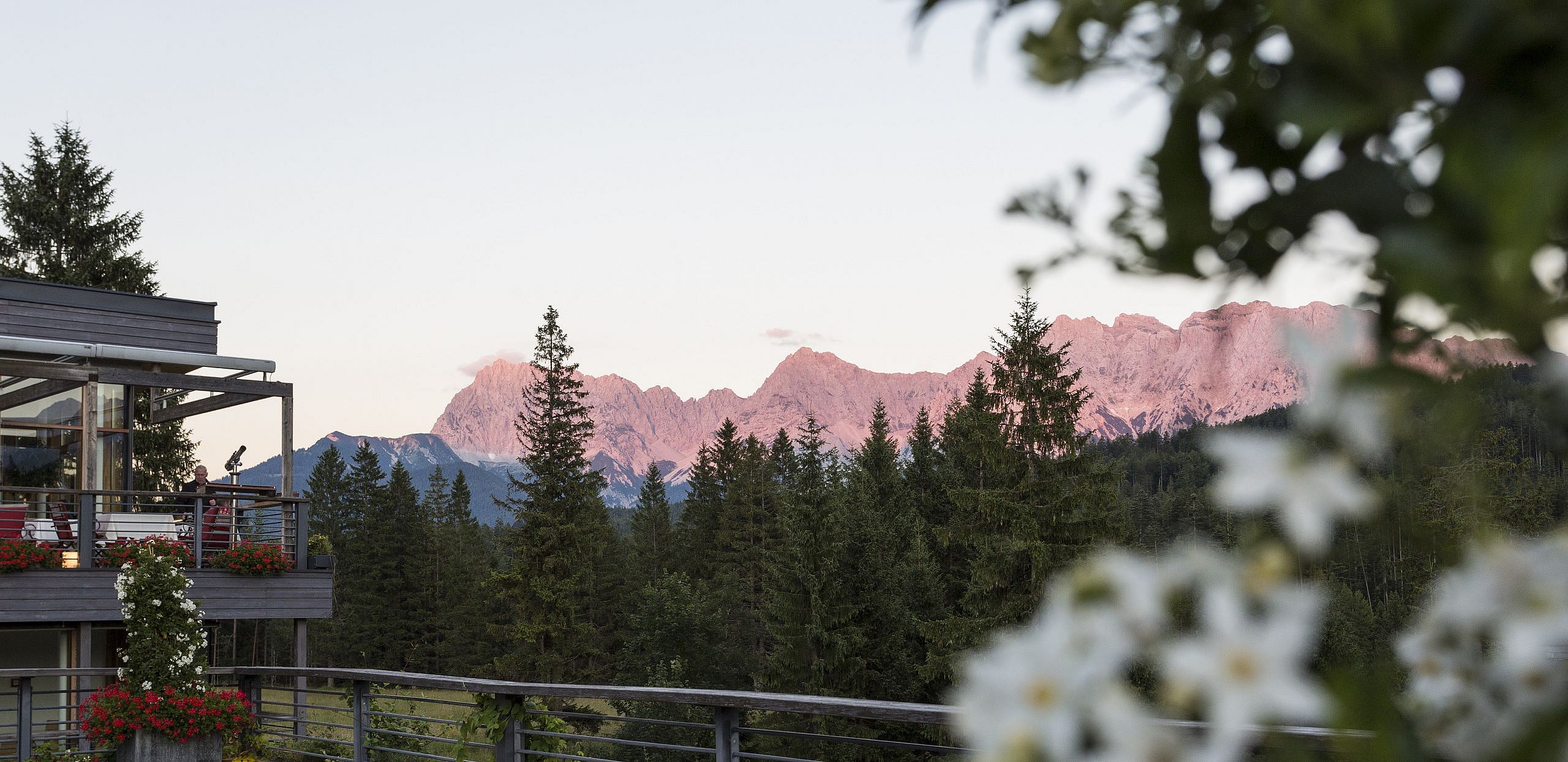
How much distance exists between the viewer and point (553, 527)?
35.8 m

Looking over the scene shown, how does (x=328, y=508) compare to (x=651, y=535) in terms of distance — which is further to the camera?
(x=328, y=508)

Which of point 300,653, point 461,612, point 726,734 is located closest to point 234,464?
point 300,653

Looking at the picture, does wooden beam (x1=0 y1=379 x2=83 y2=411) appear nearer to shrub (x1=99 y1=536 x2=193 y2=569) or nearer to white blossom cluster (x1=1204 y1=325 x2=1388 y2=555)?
shrub (x1=99 y1=536 x2=193 y2=569)

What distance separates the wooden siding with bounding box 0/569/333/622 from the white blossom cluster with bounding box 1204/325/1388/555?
12.1 metres

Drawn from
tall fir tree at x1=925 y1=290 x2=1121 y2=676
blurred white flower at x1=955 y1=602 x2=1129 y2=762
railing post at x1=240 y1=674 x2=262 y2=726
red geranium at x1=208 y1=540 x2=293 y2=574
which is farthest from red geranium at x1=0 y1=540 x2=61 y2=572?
tall fir tree at x1=925 y1=290 x2=1121 y2=676

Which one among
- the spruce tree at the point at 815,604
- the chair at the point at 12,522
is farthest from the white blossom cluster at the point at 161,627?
the spruce tree at the point at 815,604

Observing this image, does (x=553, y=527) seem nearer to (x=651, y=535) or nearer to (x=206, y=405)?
(x=651, y=535)

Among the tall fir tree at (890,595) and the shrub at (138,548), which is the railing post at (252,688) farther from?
the tall fir tree at (890,595)

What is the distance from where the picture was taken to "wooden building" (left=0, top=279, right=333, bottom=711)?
436 inches

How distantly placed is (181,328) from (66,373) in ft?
7.55

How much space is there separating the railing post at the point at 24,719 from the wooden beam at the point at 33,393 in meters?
5.70

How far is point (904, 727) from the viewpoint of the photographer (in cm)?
2802

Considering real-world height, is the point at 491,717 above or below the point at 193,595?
below

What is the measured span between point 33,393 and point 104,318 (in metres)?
1.43
